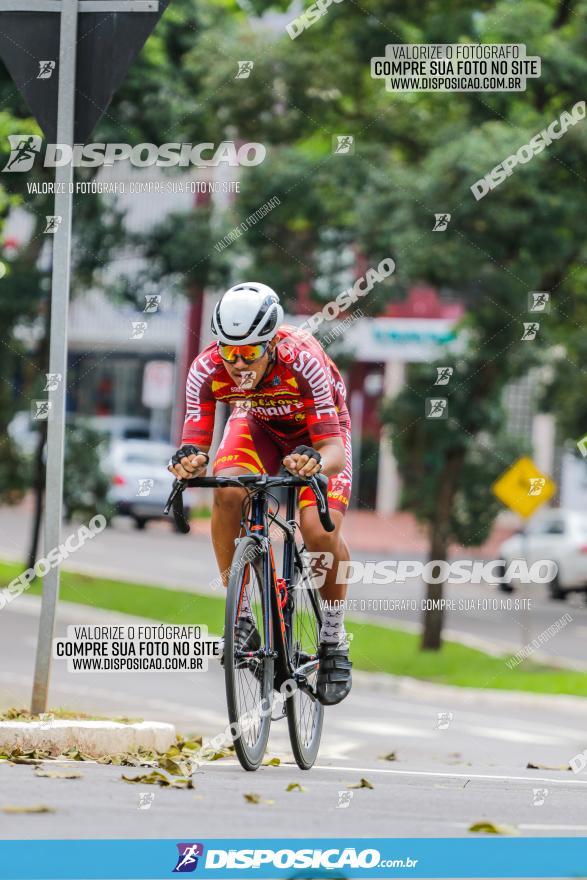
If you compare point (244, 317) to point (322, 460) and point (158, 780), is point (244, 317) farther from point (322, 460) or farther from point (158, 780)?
point (158, 780)

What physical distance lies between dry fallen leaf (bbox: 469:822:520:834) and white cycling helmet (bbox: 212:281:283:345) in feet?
7.81

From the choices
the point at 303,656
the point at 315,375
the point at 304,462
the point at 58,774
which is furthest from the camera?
the point at 303,656

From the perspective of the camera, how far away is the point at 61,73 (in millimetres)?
8281

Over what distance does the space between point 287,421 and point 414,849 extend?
2.87m

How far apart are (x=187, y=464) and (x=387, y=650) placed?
602 inches

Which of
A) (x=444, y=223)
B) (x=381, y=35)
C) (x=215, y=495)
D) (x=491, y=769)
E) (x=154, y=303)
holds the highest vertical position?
(x=381, y=35)

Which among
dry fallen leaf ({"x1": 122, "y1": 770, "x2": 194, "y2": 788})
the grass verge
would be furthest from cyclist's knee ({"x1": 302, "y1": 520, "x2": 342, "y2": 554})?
the grass verge

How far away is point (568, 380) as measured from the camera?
92.5ft

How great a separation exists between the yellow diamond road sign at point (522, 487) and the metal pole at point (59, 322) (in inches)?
522

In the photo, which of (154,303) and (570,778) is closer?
(570,778)

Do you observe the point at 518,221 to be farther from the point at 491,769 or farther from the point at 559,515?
the point at 559,515

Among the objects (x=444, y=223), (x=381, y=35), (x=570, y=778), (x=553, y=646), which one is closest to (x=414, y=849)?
(x=570, y=778)

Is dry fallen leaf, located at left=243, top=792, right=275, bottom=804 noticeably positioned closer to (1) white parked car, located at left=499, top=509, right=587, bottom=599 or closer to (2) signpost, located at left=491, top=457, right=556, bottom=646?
(2) signpost, located at left=491, top=457, right=556, bottom=646

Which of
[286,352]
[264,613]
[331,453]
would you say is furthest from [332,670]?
[286,352]
